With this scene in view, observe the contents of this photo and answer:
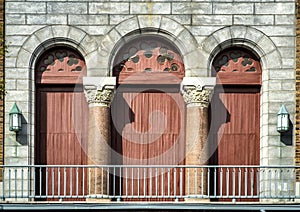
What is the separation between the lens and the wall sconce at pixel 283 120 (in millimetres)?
A: 25891

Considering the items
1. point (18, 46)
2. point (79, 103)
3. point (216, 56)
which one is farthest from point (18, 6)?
point (216, 56)

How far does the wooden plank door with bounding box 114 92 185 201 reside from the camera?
86.9 ft

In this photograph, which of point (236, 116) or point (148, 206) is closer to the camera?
point (148, 206)

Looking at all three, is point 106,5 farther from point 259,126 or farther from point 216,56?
point 259,126

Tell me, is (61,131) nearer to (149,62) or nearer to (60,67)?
(60,67)

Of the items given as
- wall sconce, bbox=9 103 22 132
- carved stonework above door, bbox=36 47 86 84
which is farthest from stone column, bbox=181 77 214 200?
wall sconce, bbox=9 103 22 132

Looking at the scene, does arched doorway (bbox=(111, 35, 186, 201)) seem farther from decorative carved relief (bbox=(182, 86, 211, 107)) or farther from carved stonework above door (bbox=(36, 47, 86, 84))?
carved stonework above door (bbox=(36, 47, 86, 84))

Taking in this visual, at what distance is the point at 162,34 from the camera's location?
2634cm

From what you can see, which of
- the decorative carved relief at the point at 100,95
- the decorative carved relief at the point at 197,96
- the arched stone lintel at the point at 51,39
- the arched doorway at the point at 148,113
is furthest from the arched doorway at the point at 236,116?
Answer: the arched stone lintel at the point at 51,39

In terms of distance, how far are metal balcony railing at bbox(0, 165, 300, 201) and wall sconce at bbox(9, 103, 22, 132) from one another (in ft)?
2.86

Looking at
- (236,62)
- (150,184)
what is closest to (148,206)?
(150,184)

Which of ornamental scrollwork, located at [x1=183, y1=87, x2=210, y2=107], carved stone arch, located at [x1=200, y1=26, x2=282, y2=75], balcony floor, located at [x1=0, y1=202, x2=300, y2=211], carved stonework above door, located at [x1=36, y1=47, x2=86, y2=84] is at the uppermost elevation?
carved stone arch, located at [x1=200, y1=26, x2=282, y2=75]

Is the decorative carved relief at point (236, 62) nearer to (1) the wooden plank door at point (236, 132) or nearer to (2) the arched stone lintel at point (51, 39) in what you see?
(1) the wooden plank door at point (236, 132)

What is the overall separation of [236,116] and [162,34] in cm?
243
